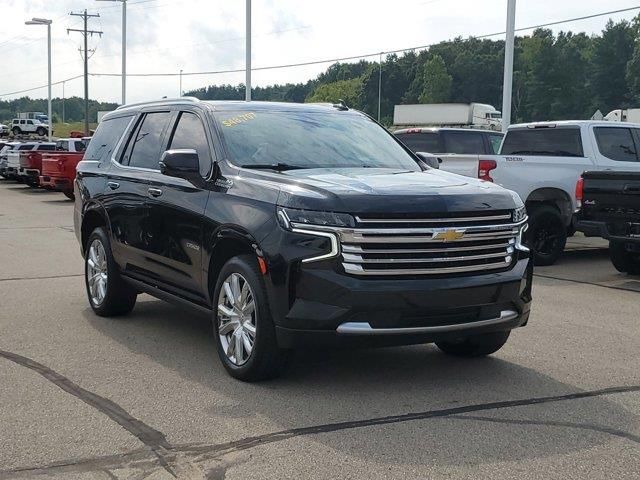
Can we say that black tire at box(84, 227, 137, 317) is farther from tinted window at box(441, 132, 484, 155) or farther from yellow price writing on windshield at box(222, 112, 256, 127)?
tinted window at box(441, 132, 484, 155)

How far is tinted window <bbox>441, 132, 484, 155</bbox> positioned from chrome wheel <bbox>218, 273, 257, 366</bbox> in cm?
1006

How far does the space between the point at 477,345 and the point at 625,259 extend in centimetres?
569

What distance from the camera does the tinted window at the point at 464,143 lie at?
593 inches

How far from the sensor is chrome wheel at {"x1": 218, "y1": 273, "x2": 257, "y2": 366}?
543 centimetres

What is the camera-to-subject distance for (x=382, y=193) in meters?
5.12

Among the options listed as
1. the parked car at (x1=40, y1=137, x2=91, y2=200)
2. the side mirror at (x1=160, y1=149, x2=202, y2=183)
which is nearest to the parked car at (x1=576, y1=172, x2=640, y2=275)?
the side mirror at (x1=160, y1=149, x2=202, y2=183)

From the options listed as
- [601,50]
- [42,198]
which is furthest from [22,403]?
[601,50]

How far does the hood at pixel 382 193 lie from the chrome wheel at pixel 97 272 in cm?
271

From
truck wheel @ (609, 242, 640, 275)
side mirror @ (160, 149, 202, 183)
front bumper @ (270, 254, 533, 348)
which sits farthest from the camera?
truck wheel @ (609, 242, 640, 275)

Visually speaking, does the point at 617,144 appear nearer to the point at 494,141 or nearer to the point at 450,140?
the point at 450,140

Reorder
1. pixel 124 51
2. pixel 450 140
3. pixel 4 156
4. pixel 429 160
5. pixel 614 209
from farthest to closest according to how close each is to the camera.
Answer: pixel 124 51 → pixel 4 156 → pixel 450 140 → pixel 614 209 → pixel 429 160

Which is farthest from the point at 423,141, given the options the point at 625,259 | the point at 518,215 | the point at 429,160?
the point at 518,215

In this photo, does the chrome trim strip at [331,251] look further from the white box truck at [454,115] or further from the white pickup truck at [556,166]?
the white box truck at [454,115]

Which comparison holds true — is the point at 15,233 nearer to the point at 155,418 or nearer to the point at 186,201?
the point at 186,201
